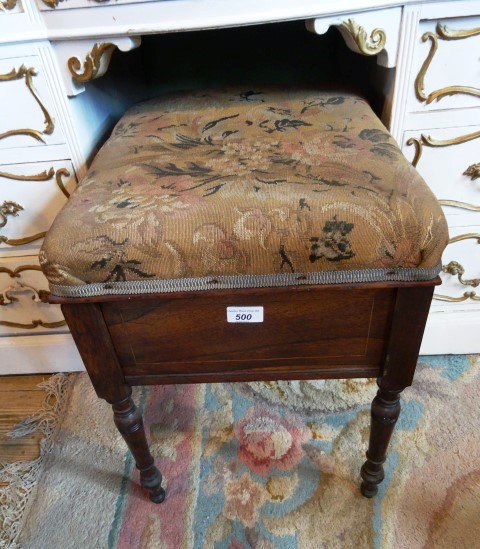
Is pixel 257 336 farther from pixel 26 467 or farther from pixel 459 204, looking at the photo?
pixel 26 467

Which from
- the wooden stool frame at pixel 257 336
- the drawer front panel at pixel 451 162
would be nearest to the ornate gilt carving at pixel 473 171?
the drawer front panel at pixel 451 162

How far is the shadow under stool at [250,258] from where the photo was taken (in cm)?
46

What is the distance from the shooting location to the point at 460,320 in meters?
0.92

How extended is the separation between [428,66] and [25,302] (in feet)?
2.61

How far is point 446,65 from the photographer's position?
2.11ft

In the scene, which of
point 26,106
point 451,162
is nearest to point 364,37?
point 451,162

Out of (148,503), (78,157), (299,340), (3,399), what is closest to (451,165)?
(299,340)

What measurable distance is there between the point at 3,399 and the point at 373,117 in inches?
35.2

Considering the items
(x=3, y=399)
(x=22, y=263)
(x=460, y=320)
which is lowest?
(x=3, y=399)

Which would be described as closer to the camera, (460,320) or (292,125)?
(292,125)

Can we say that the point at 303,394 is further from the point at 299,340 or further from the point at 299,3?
the point at 299,3

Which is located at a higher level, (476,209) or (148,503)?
(476,209)

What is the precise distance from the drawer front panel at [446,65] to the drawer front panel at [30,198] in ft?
1.75

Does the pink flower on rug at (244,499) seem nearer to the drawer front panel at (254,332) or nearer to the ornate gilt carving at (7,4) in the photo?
the drawer front panel at (254,332)
